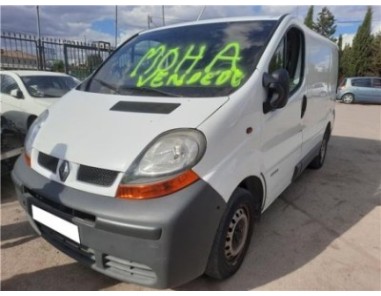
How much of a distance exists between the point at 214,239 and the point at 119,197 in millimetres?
637

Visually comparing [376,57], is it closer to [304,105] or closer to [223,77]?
[304,105]

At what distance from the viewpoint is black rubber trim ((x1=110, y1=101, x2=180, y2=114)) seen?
2203 mm

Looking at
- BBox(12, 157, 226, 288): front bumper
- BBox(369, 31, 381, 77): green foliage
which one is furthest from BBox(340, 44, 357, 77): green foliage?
BBox(12, 157, 226, 288): front bumper

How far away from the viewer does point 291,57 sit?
10.1 feet

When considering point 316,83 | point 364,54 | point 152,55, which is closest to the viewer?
point 152,55

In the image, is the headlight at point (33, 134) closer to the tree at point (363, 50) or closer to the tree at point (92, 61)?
the tree at point (92, 61)

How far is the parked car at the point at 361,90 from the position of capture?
57.3ft

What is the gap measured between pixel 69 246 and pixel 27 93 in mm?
4616

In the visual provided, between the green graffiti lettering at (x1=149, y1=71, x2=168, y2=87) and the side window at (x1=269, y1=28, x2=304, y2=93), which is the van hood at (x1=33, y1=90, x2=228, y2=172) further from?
the side window at (x1=269, y1=28, x2=304, y2=93)

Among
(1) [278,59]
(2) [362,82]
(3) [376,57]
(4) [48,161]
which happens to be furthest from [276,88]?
(3) [376,57]

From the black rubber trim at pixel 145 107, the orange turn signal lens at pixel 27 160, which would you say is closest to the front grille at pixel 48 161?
the orange turn signal lens at pixel 27 160

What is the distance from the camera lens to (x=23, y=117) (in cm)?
579

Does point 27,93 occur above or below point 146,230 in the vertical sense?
below

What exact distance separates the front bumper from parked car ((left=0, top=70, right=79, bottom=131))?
4.18m
